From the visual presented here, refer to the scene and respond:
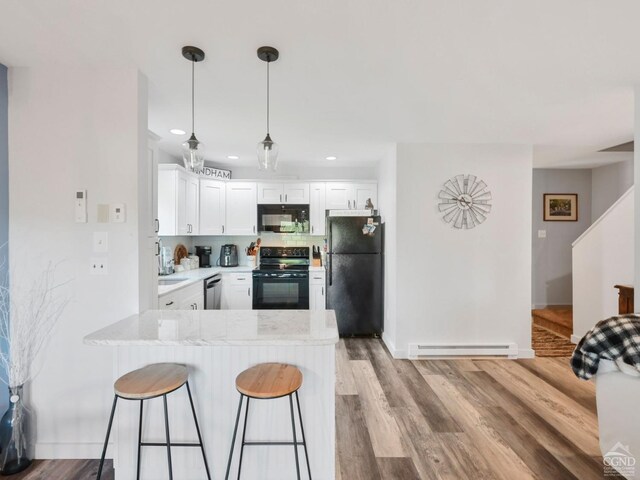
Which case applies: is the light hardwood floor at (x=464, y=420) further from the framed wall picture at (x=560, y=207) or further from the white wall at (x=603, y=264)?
the framed wall picture at (x=560, y=207)

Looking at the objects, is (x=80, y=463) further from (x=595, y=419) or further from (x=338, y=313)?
(x=595, y=419)

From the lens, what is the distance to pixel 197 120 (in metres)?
2.78

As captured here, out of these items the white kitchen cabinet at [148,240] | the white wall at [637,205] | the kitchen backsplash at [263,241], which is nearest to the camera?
the white kitchen cabinet at [148,240]

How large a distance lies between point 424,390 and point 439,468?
3.04 feet

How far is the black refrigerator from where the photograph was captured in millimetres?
4031

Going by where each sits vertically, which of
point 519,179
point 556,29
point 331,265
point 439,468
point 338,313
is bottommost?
point 439,468

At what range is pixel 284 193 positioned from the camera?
4.53m

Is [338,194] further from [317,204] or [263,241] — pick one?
[263,241]

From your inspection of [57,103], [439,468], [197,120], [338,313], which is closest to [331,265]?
[338,313]

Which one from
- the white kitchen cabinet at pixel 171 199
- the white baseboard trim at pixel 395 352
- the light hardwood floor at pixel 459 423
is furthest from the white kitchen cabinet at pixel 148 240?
the white baseboard trim at pixel 395 352

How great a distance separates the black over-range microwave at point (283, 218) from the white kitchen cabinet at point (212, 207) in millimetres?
534

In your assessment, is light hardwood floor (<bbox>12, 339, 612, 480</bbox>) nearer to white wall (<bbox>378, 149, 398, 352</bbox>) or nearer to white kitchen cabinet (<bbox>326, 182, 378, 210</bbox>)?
white wall (<bbox>378, 149, 398, 352</bbox>)

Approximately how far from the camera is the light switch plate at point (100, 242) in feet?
6.23

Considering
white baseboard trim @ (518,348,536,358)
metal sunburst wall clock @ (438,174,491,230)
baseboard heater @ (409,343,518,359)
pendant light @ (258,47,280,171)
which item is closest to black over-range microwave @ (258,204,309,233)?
metal sunburst wall clock @ (438,174,491,230)
